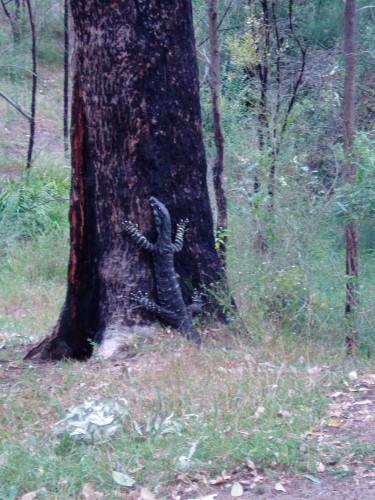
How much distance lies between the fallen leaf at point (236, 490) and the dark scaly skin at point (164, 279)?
239 cm

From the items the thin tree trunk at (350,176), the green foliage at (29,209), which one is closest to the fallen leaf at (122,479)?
the thin tree trunk at (350,176)

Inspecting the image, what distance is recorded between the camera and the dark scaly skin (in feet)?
22.1

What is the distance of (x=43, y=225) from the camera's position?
14.6 metres

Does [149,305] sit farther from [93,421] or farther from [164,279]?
[93,421]

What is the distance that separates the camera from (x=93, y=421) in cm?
489

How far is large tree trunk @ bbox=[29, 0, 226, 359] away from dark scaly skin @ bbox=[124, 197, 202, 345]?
8 cm

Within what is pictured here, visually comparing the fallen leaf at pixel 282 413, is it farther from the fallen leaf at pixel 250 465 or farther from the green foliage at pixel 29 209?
the green foliage at pixel 29 209

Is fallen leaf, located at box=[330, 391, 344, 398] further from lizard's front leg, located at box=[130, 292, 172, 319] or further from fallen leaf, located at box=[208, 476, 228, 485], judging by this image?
lizard's front leg, located at box=[130, 292, 172, 319]

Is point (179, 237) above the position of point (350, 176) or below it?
below

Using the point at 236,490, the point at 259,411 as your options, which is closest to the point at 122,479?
the point at 236,490

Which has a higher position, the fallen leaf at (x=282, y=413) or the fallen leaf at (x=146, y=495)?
the fallen leaf at (x=282, y=413)

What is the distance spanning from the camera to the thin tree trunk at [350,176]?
720 centimetres

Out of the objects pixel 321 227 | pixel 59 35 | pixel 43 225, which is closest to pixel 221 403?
pixel 321 227

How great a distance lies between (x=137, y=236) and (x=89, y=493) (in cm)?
288
